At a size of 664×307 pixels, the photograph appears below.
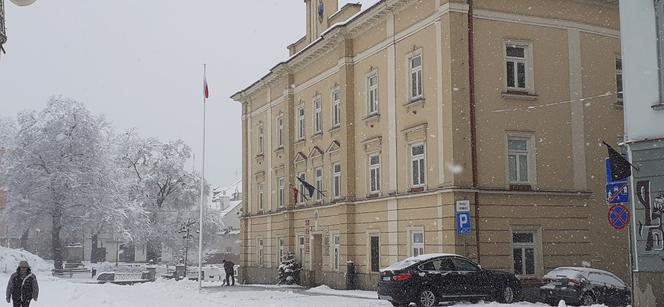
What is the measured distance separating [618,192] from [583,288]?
458 cm

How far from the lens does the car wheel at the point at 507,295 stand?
23.7 metres

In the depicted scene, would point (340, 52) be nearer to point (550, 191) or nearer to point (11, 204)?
point (550, 191)

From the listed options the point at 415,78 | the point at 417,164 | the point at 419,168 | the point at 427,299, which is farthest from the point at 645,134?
the point at 415,78

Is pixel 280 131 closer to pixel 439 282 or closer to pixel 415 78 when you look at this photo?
pixel 415 78

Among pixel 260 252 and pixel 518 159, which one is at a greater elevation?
pixel 518 159

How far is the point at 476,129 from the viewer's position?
2778cm

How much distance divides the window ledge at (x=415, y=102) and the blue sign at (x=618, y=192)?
9.96 m

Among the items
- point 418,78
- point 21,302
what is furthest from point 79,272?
point 21,302

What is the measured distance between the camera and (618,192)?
20.0 meters

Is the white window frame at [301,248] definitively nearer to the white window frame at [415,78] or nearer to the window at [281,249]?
the window at [281,249]

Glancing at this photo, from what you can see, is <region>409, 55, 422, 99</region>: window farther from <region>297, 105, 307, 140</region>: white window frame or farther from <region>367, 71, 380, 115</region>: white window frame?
<region>297, 105, 307, 140</region>: white window frame

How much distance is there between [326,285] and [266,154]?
13130mm

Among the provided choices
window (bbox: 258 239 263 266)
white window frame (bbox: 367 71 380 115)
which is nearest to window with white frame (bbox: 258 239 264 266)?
window (bbox: 258 239 263 266)

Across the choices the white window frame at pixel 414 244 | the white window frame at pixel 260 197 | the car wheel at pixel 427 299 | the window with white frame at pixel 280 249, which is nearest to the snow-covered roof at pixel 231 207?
the white window frame at pixel 260 197
